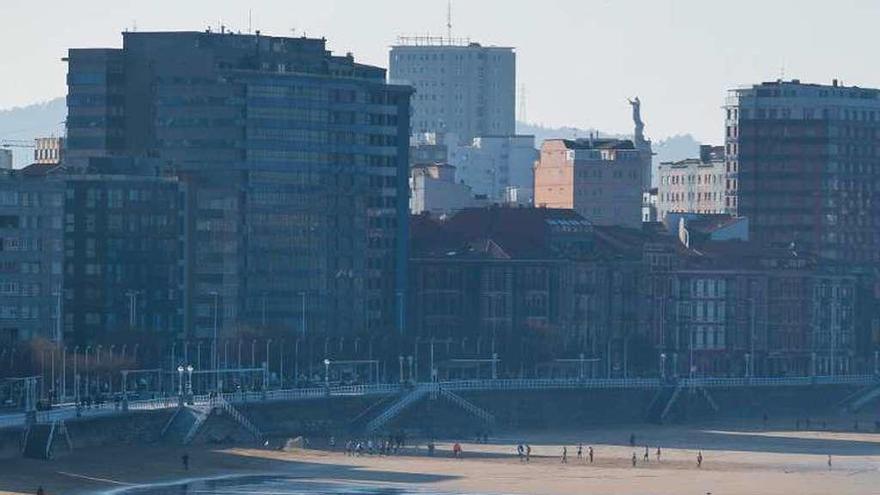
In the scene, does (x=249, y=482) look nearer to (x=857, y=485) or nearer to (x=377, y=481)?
(x=377, y=481)

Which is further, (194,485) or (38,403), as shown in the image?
(38,403)

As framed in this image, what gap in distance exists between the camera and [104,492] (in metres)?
176

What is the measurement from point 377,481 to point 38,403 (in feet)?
75.2

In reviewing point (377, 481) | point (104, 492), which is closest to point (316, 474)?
point (377, 481)

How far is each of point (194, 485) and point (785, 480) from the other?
31568 millimetres

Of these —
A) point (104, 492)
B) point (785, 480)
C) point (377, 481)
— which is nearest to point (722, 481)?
point (785, 480)

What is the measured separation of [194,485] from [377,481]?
998 cm

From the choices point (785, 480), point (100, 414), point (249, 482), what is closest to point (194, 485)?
point (249, 482)

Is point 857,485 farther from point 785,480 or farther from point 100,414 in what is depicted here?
point 100,414

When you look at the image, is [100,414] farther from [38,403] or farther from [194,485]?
[194,485]

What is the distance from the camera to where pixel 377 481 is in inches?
7293

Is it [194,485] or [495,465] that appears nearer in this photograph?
[194,485]

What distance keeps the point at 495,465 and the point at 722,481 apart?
15.0 meters

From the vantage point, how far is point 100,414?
198 metres
